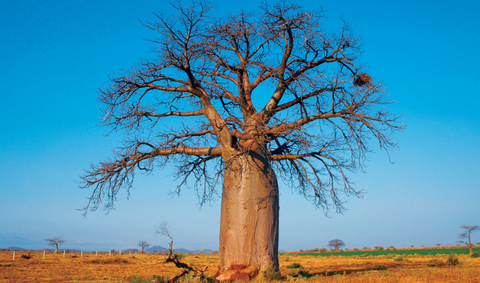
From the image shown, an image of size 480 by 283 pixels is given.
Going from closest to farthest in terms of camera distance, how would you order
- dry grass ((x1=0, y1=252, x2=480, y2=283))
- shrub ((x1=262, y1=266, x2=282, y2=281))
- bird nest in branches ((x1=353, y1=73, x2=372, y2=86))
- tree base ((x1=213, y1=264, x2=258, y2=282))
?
tree base ((x1=213, y1=264, x2=258, y2=282)), shrub ((x1=262, y1=266, x2=282, y2=281)), dry grass ((x1=0, y1=252, x2=480, y2=283)), bird nest in branches ((x1=353, y1=73, x2=372, y2=86))

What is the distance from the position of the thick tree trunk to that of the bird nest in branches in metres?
3.01

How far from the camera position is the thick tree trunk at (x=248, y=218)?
6656mm

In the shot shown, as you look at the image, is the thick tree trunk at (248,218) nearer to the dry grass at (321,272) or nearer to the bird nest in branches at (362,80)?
the dry grass at (321,272)

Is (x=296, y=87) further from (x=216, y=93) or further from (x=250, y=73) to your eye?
(x=216, y=93)

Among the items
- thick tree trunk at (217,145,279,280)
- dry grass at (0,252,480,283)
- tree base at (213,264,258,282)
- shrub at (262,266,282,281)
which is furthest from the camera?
dry grass at (0,252,480,283)

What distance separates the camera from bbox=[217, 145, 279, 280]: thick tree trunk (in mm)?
6656

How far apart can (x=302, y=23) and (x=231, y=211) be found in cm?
414

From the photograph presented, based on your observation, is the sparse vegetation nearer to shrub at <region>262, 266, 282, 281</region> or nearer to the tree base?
shrub at <region>262, 266, 282, 281</region>

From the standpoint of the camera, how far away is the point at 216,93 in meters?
8.60

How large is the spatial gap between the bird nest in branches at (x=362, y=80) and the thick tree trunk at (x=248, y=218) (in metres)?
3.01

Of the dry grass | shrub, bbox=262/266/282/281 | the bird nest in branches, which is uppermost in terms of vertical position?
the bird nest in branches

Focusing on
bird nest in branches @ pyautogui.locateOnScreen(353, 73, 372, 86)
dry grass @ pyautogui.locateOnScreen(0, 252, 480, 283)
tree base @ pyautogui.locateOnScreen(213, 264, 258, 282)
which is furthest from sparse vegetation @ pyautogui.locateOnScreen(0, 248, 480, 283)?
bird nest in branches @ pyautogui.locateOnScreen(353, 73, 372, 86)

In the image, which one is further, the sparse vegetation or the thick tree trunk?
the sparse vegetation

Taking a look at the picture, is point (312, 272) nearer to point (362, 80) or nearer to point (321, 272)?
point (321, 272)
